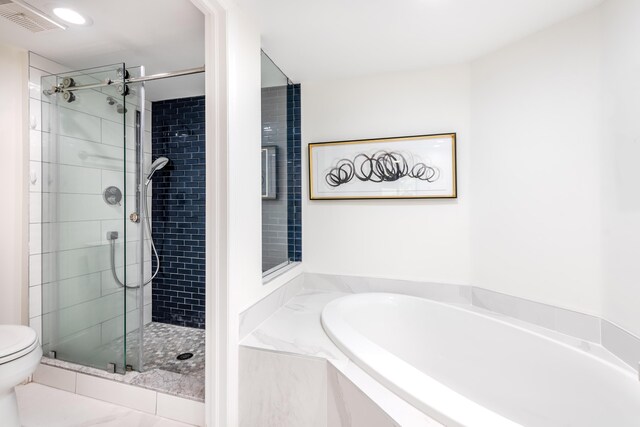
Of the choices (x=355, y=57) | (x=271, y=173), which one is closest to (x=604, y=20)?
(x=355, y=57)

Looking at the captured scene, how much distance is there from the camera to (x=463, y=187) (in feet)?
7.23

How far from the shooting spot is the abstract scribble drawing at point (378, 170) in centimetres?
224

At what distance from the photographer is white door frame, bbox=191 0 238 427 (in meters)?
1.47

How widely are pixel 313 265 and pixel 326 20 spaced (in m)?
1.73

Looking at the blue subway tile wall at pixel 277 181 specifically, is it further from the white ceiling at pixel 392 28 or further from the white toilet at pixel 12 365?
the white toilet at pixel 12 365

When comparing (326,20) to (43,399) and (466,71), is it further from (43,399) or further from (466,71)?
(43,399)

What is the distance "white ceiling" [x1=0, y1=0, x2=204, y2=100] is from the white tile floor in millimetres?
2197

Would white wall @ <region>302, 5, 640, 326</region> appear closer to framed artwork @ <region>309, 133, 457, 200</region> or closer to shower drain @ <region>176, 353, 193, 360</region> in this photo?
framed artwork @ <region>309, 133, 457, 200</region>

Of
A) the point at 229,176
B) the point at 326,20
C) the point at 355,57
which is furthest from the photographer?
the point at 355,57

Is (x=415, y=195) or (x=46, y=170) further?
(x=415, y=195)

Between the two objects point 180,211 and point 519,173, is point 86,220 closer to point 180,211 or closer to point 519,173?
point 180,211

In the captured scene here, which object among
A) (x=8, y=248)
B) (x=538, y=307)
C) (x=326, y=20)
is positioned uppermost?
(x=326, y=20)

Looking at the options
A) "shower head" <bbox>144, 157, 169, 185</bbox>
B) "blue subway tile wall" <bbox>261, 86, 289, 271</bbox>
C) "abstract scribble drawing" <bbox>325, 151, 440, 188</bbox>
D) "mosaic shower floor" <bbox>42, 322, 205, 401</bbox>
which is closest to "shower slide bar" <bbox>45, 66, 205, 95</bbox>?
"blue subway tile wall" <bbox>261, 86, 289, 271</bbox>

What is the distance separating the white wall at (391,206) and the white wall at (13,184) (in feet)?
6.29
